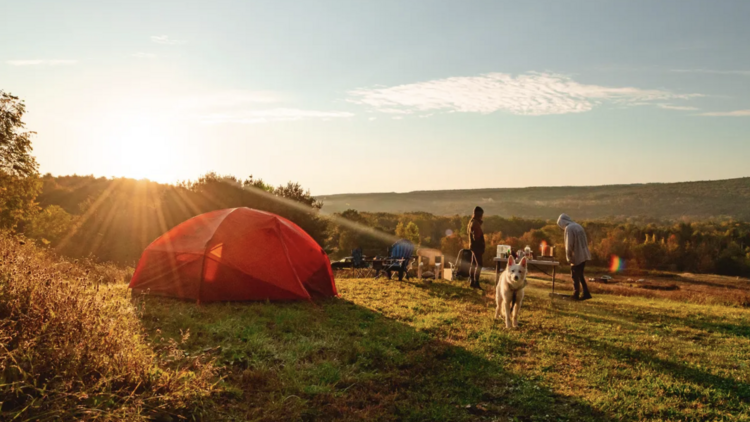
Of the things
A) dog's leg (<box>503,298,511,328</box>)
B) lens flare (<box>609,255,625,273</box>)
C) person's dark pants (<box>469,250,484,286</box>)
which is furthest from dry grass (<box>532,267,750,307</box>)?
dog's leg (<box>503,298,511,328</box>)

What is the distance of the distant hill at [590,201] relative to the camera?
3120 inches

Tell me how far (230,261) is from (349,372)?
4801 mm

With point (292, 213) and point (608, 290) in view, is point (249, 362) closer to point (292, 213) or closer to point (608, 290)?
point (608, 290)

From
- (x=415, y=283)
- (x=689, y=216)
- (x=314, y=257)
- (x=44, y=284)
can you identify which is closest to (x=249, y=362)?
(x=44, y=284)

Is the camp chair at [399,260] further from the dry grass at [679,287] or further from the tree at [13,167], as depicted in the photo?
the tree at [13,167]

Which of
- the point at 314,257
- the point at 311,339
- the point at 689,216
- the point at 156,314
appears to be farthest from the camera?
the point at 689,216

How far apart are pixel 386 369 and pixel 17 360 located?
399cm

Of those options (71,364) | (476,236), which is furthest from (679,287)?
(71,364)

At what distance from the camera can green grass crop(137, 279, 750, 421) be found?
4766 millimetres

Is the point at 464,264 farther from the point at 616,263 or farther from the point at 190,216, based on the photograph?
the point at 616,263

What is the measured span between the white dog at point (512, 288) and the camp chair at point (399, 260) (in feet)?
23.0

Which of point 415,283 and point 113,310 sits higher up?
point 113,310

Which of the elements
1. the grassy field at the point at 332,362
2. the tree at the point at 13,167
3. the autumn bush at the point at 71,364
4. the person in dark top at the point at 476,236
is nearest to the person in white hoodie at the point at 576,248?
the grassy field at the point at 332,362

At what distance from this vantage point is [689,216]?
246 feet
